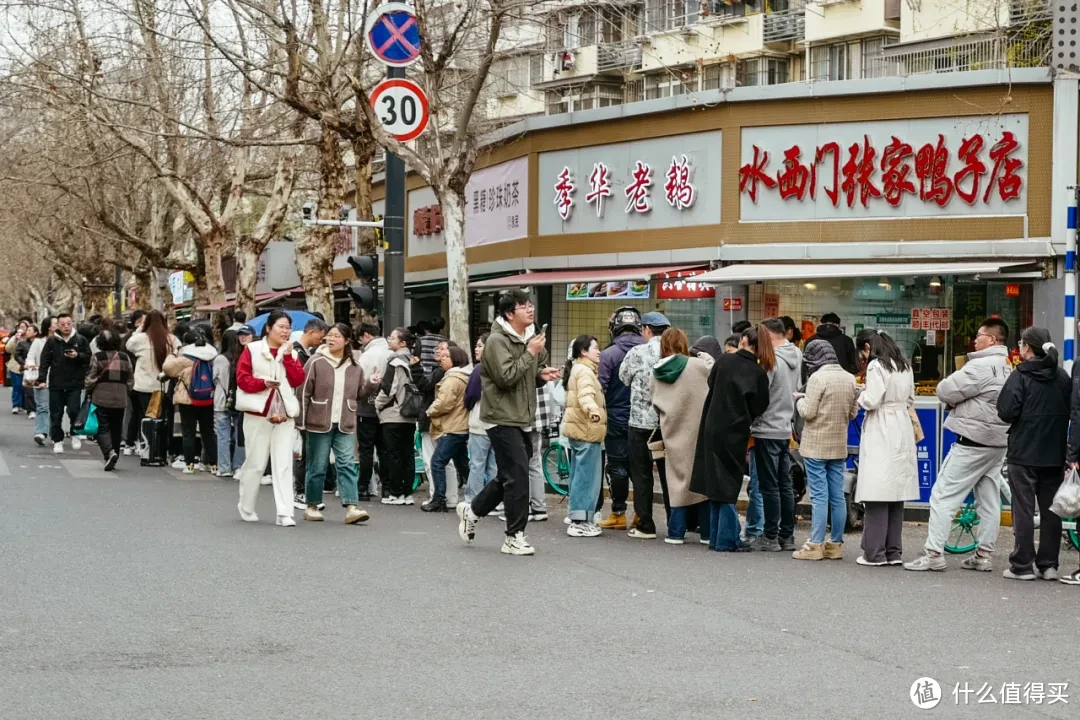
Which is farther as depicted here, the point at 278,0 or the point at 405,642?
the point at 278,0

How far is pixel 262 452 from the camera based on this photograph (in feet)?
39.8

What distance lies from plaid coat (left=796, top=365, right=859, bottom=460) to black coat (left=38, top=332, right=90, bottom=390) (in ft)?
39.6

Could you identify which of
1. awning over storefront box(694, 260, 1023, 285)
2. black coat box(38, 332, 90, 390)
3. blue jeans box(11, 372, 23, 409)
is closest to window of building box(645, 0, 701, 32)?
blue jeans box(11, 372, 23, 409)

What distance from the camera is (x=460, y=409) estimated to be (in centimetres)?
1322

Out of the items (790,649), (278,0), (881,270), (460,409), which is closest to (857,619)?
(790,649)

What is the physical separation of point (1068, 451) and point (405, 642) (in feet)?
15.7

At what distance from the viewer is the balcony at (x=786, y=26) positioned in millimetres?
39534

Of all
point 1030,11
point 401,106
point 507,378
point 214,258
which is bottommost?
point 507,378

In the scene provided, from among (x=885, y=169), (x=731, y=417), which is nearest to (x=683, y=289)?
(x=885, y=169)

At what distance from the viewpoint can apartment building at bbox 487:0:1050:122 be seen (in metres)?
33.0

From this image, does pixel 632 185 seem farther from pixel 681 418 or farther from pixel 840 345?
pixel 681 418

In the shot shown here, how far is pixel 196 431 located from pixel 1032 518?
33.8 feet

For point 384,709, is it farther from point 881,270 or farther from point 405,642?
point 881,270

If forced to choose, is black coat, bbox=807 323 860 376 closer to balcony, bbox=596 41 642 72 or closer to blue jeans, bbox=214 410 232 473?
blue jeans, bbox=214 410 232 473
